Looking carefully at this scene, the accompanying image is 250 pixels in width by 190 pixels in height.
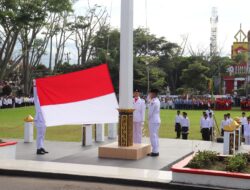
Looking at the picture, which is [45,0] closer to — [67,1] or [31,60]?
[67,1]

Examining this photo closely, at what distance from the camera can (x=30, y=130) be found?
51.0 feet

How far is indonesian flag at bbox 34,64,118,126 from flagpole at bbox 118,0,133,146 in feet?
1.65

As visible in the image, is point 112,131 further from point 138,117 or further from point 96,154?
point 96,154

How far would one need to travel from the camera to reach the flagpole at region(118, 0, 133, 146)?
11.6 meters

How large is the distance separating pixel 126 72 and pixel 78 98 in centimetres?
150

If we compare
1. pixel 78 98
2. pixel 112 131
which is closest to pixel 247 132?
pixel 112 131

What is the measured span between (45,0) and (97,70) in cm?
2332

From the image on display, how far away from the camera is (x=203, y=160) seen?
8781 millimetres

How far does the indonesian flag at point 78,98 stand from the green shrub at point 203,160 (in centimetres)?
355

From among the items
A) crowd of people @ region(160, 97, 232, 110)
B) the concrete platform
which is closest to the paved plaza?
the concrete platform

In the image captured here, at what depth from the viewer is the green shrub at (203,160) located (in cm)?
865

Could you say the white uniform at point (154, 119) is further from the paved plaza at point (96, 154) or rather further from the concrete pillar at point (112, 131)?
the concrete pillar at point (112, 131)

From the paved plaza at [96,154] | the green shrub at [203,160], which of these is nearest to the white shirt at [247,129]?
the paved plaza at [96,154]

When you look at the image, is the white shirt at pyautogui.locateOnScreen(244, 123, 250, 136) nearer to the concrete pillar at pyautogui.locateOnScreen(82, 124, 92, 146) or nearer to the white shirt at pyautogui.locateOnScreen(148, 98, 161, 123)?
the white shirt at pyautogui.locateOnScreen(148, 98, 161, 123)
